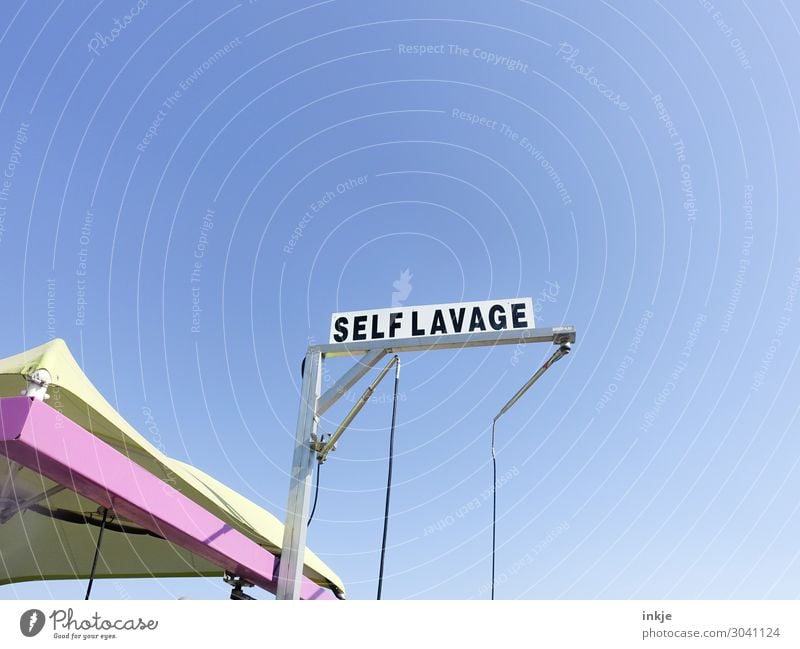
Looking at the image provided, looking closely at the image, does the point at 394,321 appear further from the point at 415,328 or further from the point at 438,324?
the point at 438,324

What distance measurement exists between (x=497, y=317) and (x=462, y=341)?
445 millimetres

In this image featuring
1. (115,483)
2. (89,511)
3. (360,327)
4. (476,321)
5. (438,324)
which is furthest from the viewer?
(89,511)

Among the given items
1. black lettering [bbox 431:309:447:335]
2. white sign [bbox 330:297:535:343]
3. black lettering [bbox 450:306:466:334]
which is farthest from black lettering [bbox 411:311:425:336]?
black lettering [bbox 450:306:466:334]

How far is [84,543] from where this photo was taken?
9391mm

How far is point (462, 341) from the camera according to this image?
236 inches

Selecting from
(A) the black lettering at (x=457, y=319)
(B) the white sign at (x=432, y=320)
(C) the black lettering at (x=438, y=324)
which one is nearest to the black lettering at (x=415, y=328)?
(B) the white sign at (x=432, y=320)

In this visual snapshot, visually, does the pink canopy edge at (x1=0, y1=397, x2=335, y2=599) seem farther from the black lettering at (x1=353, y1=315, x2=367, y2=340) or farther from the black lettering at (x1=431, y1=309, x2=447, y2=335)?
the black lettering at (x1=431, y1=309, x2=447, y2=335)

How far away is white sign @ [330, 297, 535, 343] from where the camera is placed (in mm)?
5957

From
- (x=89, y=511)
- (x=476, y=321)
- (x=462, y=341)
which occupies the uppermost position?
(x=476, y=321)

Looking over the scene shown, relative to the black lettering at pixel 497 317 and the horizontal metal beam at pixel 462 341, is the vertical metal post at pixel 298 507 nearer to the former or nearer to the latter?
the horizontal metal beam at pixel 462 341

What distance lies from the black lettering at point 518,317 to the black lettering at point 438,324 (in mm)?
727

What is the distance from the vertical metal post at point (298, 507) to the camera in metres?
5.84

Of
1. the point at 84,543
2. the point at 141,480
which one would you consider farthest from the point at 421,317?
the point at 84,543

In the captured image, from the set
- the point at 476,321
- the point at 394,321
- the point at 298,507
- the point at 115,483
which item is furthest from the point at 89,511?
the point at 476,321
